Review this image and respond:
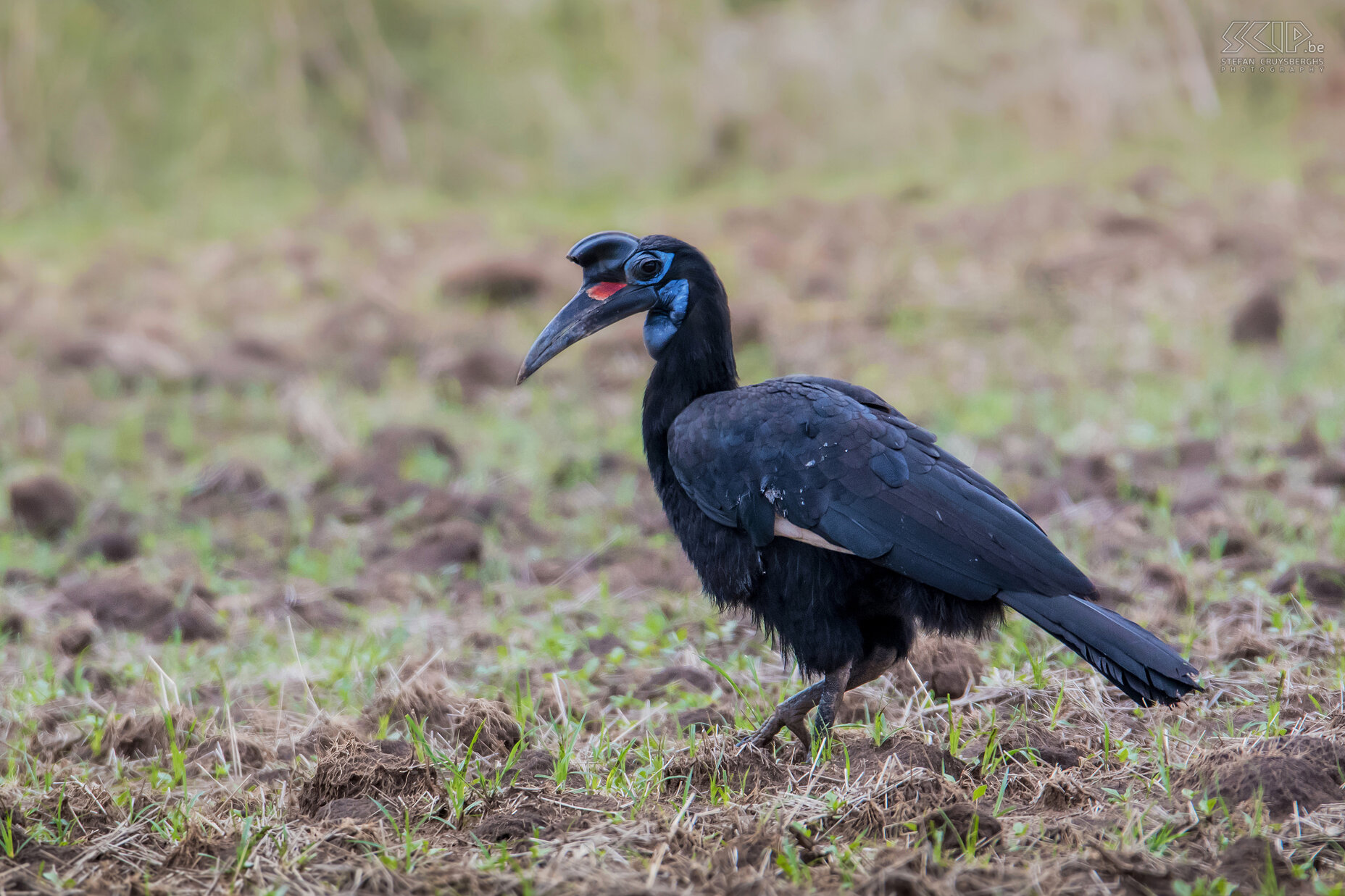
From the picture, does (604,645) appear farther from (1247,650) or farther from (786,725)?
(1247,650)

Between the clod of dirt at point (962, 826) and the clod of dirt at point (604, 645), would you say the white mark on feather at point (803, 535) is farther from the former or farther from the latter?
the clod of dirt at point (604, 645)

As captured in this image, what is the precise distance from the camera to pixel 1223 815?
2.46 metres

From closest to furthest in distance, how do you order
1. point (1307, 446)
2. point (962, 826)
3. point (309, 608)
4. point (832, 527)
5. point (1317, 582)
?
point (962, 826), point (832, 527), point (1317, 582), point (309, 608), point (1307, 446)

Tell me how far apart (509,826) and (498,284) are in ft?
22.2

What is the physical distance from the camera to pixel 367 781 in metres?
2.76

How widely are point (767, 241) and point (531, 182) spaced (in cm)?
416

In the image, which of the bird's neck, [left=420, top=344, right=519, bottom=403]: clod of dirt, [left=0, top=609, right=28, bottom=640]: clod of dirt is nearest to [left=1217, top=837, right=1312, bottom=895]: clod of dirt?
the bird's neck

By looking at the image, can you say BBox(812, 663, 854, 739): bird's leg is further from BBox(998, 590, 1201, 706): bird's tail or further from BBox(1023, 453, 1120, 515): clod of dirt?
BBox(1023, 453, 1120, 515): clod of dirt

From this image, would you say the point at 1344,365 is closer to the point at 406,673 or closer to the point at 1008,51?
the point at 406,673

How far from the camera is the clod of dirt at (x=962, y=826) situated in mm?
2412

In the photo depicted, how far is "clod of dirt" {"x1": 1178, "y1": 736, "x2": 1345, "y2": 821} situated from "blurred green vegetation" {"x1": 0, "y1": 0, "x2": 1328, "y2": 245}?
32.3ft

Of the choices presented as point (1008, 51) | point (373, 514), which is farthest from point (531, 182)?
point (373, 514)

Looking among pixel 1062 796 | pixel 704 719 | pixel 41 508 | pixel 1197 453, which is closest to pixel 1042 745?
pixel 1062 796

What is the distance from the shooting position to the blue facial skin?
3490mm
